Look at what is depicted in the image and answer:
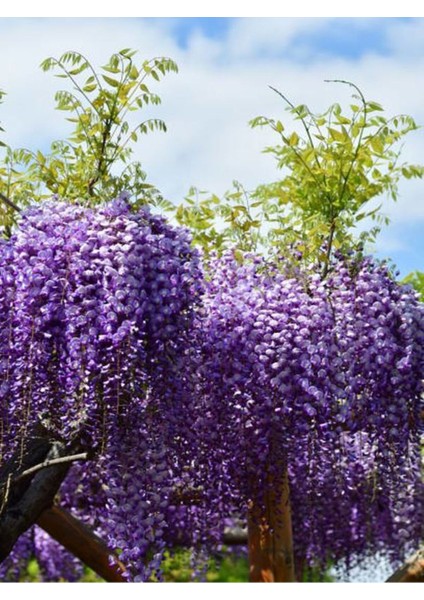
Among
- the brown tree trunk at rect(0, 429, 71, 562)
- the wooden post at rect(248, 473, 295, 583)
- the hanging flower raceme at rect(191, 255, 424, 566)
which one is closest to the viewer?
the hanging flower raceme at rect(191, 255, 424, 566)

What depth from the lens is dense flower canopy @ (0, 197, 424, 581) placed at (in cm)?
423

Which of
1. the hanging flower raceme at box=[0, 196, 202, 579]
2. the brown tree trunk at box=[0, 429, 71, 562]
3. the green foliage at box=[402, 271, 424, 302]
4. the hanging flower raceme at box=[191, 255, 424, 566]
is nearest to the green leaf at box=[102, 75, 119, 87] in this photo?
the hanging flower raceme at box=[0, 196, 202, 579]

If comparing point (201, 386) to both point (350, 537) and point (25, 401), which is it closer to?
point (25, 401)

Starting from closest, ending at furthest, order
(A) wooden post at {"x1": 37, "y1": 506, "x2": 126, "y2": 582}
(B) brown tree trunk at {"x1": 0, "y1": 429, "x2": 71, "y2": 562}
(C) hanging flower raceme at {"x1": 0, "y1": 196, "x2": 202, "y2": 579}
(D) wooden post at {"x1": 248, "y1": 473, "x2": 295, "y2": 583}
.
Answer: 1. (C) hanging flower raceme at {"x1": 0, "y1": 196, "x2": 202, "y2": 579}
2. (B) brown tree trunk at {"x1": 0, "y1": 429, "x2": 71, "y2": 562}
3. (D) wooden post at {"x1": 248, "y1": 473, "x2": 295, "y2": 583}
4. (A) wooden post at {"x1": 37, "y1": 506, "x2": 126, "y2": 582}

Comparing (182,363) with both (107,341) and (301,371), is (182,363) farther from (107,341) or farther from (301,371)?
(301,371)

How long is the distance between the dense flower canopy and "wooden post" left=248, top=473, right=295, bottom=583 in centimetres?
21

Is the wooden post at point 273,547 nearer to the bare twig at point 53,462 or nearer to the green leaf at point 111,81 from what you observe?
the bare twig at point 53,462

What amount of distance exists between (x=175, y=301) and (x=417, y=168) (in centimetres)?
173

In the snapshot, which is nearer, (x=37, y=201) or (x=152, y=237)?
(x=152, y=237)

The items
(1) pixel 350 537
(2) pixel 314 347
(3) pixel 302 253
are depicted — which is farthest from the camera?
(1) pixel 350 537

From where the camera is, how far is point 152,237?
14.2 feet

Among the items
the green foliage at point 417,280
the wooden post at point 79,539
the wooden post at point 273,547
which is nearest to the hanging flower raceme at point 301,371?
the wooden post at point 273,547

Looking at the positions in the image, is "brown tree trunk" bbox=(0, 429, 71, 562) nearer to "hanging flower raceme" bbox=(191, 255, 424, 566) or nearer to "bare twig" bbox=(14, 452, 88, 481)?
"bare twig" bbox=(14, 452, 88, 481)
